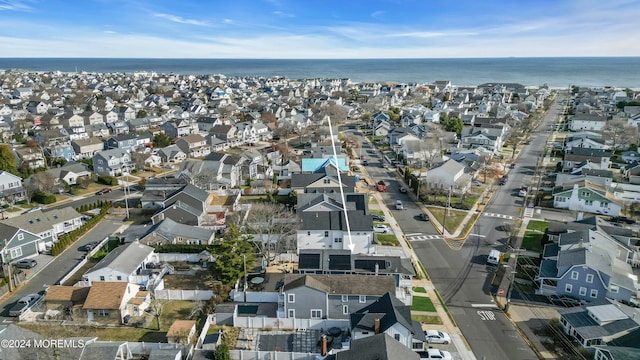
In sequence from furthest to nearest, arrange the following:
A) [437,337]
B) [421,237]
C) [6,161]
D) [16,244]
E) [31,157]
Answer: [31,157]
[6,161]
[421,237]
[16,244]
[437,337]

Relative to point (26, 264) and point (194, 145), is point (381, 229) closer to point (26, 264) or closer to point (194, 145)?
point (26, 264)

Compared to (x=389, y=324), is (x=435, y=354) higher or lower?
lower

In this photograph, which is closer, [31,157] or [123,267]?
[123,267]

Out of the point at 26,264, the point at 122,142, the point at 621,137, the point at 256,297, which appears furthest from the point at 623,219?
the point at 122,142

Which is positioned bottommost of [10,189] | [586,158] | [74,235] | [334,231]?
[74,235]

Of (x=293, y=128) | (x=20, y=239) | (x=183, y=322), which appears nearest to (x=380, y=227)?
(x=183, y=322)

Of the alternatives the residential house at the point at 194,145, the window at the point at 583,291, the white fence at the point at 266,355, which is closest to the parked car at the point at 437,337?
the white fence at the point at 266,355

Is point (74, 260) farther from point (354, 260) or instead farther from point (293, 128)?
point (293, 128)
